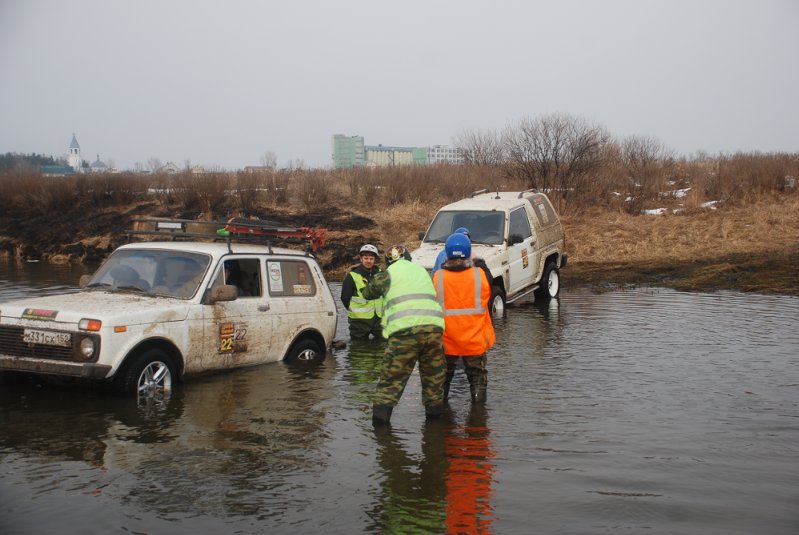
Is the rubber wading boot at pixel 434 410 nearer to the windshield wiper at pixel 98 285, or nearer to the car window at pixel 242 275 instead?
the car window at pixel 242 275

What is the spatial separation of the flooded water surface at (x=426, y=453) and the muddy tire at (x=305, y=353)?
18 centimetres

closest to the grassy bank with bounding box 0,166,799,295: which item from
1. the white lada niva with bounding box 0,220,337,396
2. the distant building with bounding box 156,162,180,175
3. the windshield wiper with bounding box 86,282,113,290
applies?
the distant building with bounding box 156,162,180,175

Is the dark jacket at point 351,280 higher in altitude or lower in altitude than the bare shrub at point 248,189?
lower

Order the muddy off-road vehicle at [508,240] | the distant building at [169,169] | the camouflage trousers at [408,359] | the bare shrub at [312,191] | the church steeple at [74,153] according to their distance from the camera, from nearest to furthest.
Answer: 1. the camouflage trousers at [408,359]
2. the muddy off-road vehicle at [508,240]
3. the bare shrub at [312,191]
4. the distant building at [169,169]
5. the church steeple at [74,153]

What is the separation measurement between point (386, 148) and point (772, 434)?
18398 cm

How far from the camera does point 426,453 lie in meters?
6.97

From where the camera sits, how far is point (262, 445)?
280 inches

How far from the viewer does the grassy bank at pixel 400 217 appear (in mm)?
21406

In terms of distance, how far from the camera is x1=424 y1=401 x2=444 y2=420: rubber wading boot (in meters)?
7.86

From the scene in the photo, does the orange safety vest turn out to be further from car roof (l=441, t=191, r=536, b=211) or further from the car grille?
car roof (l=441, t=191, r=536, b=211)

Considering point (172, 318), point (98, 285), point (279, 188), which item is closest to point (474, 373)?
point (172, 318)

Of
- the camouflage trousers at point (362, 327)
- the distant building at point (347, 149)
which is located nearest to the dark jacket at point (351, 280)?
the camouflage trousers at point (362, 327)

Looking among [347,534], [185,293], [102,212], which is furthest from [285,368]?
[102,212]

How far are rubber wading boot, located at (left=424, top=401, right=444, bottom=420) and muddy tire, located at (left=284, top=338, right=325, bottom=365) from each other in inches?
107
